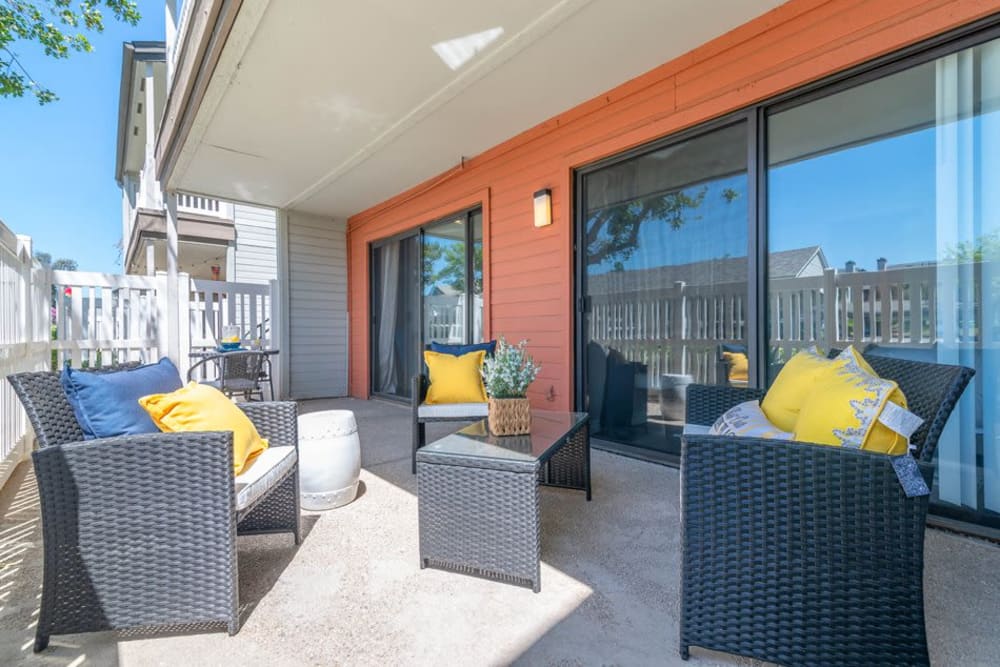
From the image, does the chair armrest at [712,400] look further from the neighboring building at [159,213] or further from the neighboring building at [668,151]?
the neighboring building at [159,213]

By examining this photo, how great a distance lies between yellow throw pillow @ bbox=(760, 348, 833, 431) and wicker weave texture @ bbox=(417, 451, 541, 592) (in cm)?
96

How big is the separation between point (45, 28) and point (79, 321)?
15.7 feet

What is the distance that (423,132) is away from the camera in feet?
13.5

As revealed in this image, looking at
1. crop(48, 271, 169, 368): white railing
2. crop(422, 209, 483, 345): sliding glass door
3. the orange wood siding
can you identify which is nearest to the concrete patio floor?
crop(48, 271, 169, 368): white railing

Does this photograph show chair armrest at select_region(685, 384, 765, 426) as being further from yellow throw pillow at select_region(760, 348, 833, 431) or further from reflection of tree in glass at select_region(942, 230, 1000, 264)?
reflection of tree in glass at select_region(942, 230, 1000, 264)

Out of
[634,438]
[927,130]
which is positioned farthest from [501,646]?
[927,130]

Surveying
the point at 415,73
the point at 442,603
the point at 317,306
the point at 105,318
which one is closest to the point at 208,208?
the point at 317,306

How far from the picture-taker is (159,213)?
644 cm

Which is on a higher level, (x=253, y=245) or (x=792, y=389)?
(x=253, y=245)

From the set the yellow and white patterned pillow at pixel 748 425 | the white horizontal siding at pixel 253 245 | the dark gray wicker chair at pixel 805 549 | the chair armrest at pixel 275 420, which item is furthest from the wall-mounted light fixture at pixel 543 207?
the white horizontal siding at pixel 253 245

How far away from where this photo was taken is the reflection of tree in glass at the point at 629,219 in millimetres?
3080

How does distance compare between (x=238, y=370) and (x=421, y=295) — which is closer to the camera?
(x=238, y=370)

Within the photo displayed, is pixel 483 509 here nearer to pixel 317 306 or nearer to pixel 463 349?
pixel 463 349

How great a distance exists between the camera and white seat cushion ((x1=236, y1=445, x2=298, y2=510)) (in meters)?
1.56
